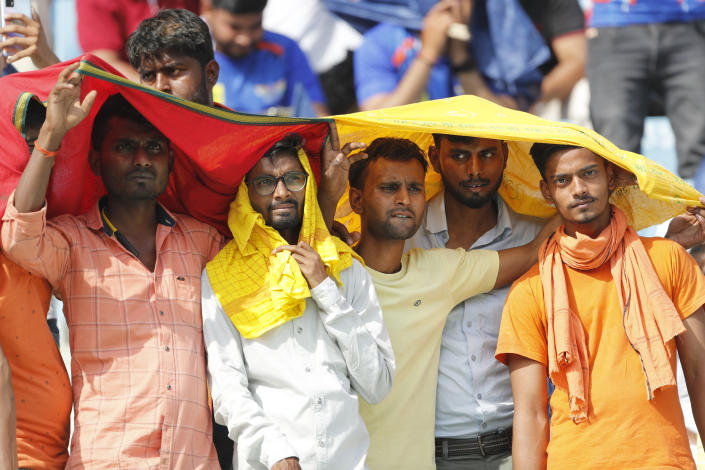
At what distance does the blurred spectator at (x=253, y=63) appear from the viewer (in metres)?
7.28

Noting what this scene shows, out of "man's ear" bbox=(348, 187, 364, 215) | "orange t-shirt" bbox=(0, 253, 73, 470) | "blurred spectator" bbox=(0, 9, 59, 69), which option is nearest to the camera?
"orange t-shirt" bbox=(0, 253, 73, 470)

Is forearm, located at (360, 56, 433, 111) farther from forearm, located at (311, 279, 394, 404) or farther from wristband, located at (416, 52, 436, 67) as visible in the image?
forearm, located at (311, 279, 394, 404)

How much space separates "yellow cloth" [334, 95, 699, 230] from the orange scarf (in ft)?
0.88

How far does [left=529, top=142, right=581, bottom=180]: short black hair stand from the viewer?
A: 3.76m

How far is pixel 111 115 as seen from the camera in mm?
3539

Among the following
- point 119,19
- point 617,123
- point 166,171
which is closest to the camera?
point 166,171

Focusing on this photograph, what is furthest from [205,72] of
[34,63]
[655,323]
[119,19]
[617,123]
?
[617,123]

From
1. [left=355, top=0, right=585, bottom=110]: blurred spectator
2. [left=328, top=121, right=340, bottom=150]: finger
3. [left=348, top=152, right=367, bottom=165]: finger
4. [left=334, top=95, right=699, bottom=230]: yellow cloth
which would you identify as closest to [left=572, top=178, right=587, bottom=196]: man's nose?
[left=334, top=95, right=699, bottom=230]: yellow cloth

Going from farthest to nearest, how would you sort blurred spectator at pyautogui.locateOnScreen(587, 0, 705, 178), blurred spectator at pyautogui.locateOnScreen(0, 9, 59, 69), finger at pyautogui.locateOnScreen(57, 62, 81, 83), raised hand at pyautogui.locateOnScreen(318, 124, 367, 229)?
blurred spectator at pyautogui.locateOnScreen(587, 0, 705, 178) → blurred spectator at pyautogui.locateOnScreen(0, 9, 59, 69) → raised hand at pyautogui.locateOnScreen(318, 124, 367, 229) → finger at pyautogui.locateOnScreen(57, 62, 81, 83)

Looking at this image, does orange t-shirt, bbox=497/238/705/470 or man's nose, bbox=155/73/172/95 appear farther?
man's nose, bbox=155/73/172/95

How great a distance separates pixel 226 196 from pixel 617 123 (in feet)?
15.9

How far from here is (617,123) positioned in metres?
7.56

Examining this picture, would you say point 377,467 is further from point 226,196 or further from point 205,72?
point 205,72

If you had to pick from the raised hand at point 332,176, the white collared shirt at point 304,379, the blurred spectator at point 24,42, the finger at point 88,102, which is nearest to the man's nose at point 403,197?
the raised hand at point 332,176
